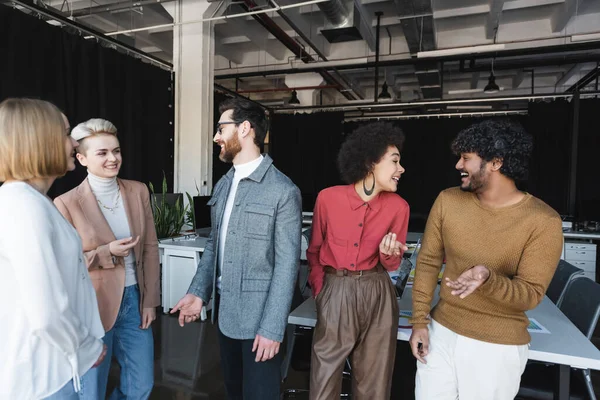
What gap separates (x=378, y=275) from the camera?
1.67m

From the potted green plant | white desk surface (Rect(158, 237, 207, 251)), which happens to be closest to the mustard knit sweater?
white desk surface (Rect(158, 237, 207, 251))

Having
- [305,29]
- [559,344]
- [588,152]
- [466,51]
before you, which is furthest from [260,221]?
[588,152]

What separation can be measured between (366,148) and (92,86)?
4666 mm

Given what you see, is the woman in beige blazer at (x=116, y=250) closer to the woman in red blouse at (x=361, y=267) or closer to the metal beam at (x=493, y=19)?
the woman in red blouse at (x=361, y=267)

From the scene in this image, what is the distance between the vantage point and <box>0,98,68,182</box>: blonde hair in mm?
1103

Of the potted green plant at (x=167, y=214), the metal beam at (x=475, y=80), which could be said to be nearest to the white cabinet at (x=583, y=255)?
the metal beam at (x=475, y=80)

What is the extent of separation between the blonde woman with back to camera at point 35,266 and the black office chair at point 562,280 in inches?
103

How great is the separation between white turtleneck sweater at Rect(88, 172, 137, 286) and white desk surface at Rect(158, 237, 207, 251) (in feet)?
7.68

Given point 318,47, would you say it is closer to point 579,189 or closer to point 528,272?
point 579,189

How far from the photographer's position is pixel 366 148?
1732 millimetres

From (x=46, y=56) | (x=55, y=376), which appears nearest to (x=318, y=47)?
(x=46, y=56)

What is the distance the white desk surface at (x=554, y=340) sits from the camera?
1590 millimetres

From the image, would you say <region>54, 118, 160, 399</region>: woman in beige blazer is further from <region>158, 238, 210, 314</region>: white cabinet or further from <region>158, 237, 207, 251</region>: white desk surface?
<region>158, 238, 210, 314</region>: white cabinet

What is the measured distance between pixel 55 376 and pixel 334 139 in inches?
369
